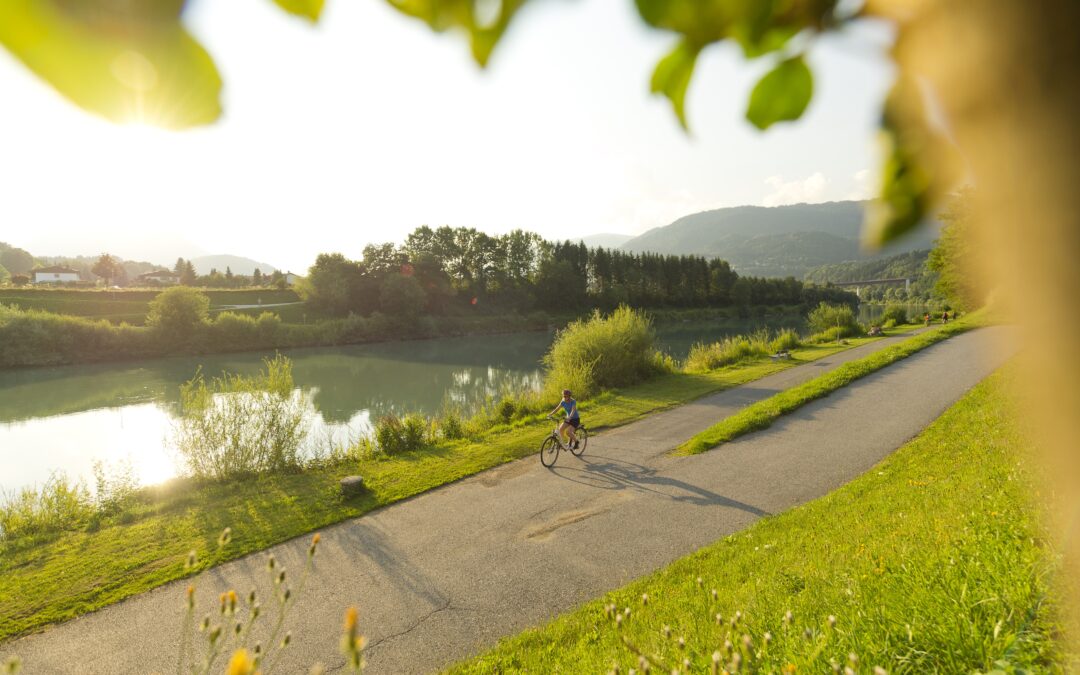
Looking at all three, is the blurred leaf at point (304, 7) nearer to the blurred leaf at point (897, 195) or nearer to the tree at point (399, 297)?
the blurred leaf at point (897, 195)

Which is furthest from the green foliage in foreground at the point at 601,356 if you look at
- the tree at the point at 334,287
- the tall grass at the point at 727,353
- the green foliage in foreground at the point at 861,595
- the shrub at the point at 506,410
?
the tree at the point at 334,287

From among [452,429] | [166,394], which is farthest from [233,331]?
[452,429]

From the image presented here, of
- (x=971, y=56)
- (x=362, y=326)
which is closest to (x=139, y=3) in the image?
(x=971, y=56)

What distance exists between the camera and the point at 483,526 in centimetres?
834

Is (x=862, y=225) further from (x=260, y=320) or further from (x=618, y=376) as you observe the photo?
(x=260, y=320)

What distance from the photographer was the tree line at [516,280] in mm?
62844

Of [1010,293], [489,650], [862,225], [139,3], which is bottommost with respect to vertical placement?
[489,650]

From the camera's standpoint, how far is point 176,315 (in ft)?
147

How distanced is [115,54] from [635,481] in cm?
1013

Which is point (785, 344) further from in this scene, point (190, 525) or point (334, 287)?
point (334, 287)

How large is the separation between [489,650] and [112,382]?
37.8m

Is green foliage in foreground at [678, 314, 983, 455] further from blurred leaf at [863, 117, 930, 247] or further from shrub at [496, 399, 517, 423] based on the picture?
blurred leaf at [863, 117, 930, 247]

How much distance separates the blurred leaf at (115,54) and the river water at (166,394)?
A: 12.5m

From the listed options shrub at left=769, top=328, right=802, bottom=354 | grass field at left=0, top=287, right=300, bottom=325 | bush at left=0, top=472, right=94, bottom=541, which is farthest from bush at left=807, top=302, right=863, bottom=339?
grass field at left=0, top=287, right=300, bottom=325
